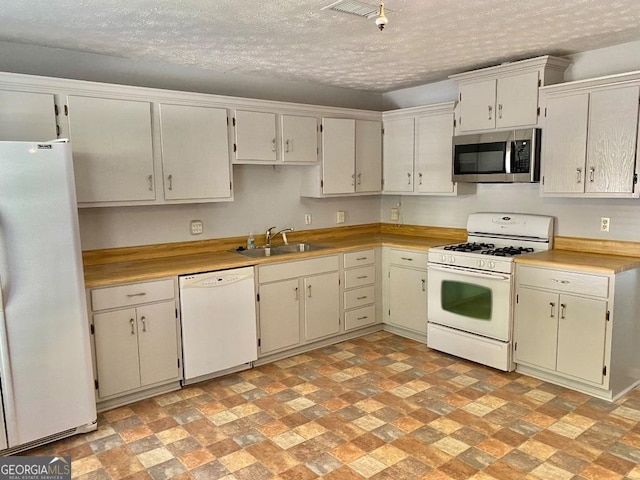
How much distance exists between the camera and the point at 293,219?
4.72 m

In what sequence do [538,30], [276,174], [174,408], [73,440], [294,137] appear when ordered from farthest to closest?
1. [276,174]
2. [294,137]
3. [174,408]
4. [538,30]
5. [73,440]

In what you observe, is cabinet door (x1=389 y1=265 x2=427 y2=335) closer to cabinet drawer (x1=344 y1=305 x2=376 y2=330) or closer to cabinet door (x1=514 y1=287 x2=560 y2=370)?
cabinet drawer (x1=344 y1=305 x2=376 y2=330)

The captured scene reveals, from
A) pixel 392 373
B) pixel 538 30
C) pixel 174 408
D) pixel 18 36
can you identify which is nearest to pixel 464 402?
pixel 392 373

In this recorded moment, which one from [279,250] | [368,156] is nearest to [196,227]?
[279,250]

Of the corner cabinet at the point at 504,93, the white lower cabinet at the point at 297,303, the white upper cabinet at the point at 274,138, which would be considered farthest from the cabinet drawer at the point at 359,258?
the corner cabinet at the point at 504,93

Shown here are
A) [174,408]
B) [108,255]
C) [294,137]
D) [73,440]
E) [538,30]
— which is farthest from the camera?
[294,137]

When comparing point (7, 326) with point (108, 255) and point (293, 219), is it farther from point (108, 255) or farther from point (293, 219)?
point (293, 219)

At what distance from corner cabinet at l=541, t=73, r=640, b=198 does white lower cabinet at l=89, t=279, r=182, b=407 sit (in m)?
2.97

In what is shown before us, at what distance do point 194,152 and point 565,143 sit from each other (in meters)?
2.78

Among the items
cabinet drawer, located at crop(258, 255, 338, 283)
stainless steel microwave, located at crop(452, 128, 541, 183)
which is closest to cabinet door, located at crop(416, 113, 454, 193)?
stainless steel microwave, located at crop(452, 128, 541, 183)

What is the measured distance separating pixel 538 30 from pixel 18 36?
3310 mm

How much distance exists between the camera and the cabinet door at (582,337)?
125 inches

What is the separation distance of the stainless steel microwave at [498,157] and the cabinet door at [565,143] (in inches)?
3.6

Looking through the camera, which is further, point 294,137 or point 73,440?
point 294,137
